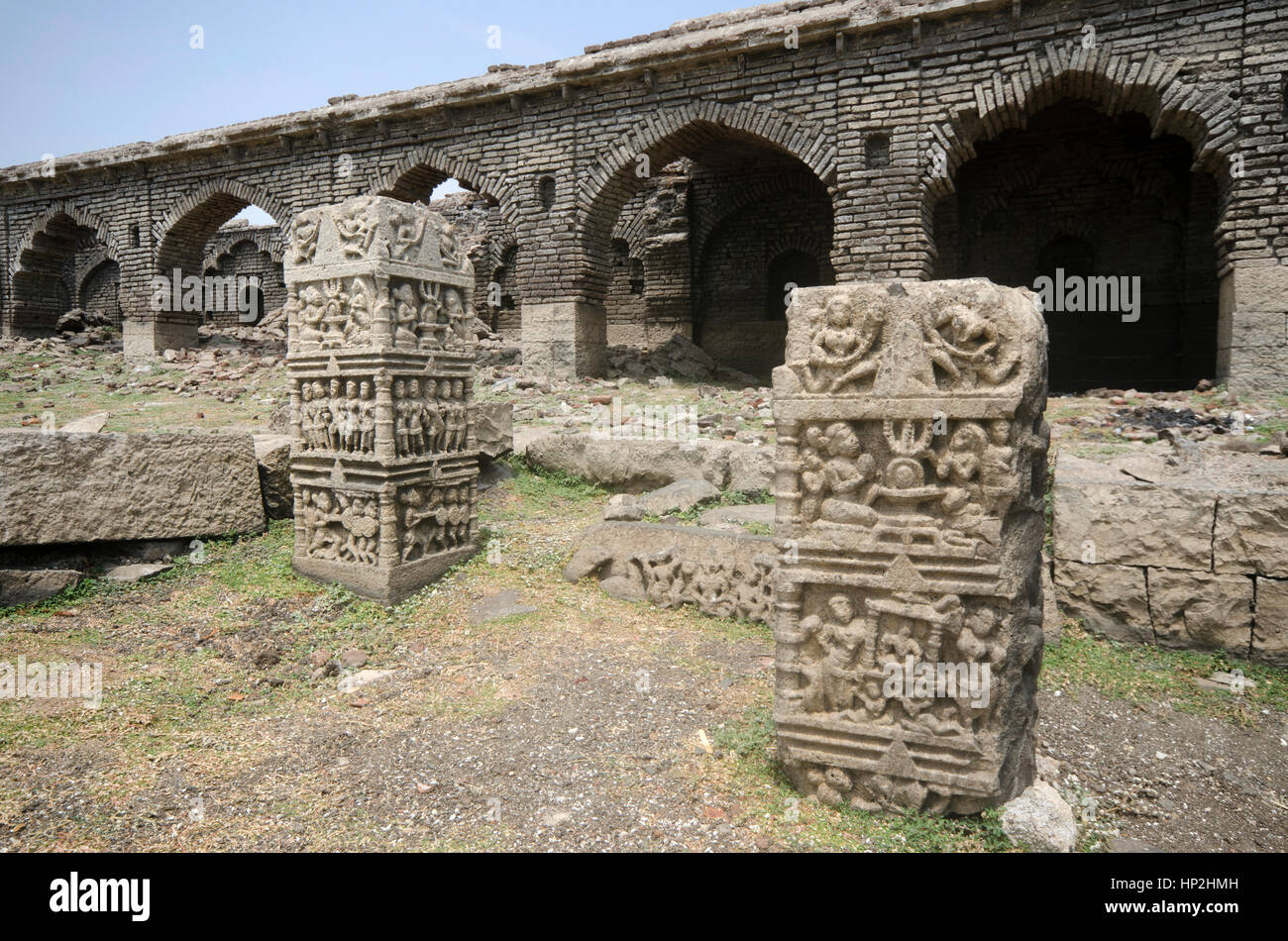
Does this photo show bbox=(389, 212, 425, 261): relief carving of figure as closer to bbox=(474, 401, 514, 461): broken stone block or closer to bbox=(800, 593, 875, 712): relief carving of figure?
bbox=(474, 401, 514, 461): broken stone block

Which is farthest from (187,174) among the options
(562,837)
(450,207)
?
(562,837)

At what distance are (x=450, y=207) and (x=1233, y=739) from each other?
763 inches

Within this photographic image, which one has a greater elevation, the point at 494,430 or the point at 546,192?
the point at 546,192

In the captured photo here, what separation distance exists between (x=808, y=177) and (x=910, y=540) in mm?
13734

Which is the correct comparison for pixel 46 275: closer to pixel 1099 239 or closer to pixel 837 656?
pixel 837 656

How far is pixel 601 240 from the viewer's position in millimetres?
13031

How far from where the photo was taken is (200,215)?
15891 mm

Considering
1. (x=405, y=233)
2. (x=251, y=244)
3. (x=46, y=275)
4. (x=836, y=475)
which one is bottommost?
(x=836, y=475)

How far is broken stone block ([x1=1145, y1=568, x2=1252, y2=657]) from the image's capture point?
13.8 feet

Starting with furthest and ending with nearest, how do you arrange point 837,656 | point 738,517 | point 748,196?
point 748,196 → point 738,517 → point 837,656

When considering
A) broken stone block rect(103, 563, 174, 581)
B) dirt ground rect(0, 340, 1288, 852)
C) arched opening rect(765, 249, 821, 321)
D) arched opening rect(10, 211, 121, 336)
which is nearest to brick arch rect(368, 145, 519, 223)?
arched opening rect(765, 249, 821, 321)

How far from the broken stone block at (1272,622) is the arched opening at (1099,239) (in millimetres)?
9329

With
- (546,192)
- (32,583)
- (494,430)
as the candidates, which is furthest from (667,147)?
(32,583)

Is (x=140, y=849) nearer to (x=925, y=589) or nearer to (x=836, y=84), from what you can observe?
(x=925, y=589)
